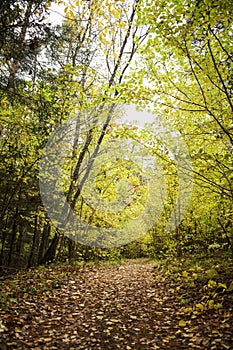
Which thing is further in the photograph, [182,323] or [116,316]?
[116,316]

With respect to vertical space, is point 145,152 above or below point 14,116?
below

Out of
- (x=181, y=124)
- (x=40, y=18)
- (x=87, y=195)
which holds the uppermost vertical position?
(x=40, y=18)

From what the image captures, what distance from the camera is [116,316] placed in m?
5.43

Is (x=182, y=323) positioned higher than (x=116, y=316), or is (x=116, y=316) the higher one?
(x=182, y=323)

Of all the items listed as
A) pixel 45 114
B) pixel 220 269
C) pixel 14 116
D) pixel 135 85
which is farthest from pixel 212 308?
pixel 14 116

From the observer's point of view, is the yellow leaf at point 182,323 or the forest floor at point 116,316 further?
the yellow leaf at point 182,323

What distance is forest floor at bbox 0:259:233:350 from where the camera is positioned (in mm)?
4129

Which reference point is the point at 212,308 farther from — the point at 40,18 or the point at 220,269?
the point at 40,18

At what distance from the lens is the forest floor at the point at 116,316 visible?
4129 millimetres

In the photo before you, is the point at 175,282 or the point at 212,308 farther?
the point at 175,282

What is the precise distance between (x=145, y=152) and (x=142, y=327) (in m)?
3.20

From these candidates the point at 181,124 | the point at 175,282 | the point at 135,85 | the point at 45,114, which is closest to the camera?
the point at 135,85

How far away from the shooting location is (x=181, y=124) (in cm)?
637

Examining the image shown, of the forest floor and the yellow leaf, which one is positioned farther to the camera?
the yellow leaf
